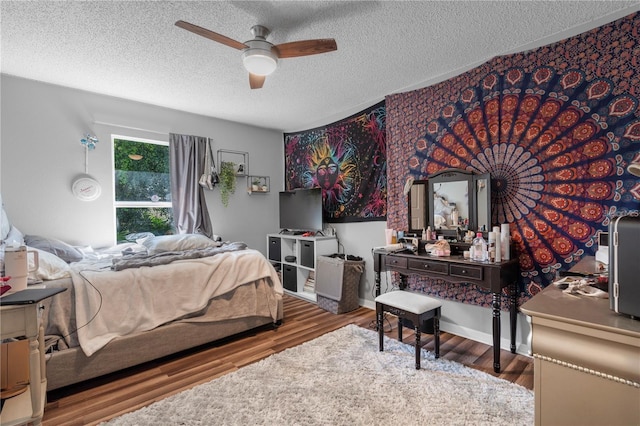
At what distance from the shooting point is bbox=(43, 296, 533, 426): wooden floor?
72.7 inches

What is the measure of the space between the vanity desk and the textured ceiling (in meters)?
1.74

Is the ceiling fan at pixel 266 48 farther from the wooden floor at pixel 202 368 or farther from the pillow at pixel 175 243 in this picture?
the wooden floor at pixel 202 368

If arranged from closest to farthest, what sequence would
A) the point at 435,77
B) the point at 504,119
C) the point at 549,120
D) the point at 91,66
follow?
the point at 549,120
the point at 504,119
the point at 91,66
the point at 435,77

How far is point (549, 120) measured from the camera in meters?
2.25

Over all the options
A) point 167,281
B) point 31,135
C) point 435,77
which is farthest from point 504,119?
point 31,135

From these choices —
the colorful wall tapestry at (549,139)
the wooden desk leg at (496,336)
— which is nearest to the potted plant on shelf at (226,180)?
the colorful wall tapestry at (549,139)

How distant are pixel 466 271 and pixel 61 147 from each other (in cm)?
419

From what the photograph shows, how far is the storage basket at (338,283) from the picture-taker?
3422mm

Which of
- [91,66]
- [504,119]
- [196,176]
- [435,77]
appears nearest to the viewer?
[504,119]

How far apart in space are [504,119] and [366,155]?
1522 mm

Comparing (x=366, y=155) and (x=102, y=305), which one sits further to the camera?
(x=366, y=155)

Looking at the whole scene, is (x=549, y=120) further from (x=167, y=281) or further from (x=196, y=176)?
(x=196, y=176)

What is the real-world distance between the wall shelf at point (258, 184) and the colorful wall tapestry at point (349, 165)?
20.0 inches

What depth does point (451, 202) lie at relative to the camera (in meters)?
2.77
